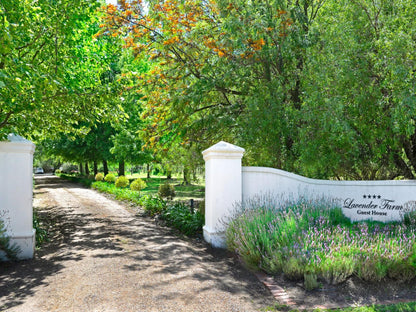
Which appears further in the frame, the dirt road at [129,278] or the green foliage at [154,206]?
the green foliage at [154,206]

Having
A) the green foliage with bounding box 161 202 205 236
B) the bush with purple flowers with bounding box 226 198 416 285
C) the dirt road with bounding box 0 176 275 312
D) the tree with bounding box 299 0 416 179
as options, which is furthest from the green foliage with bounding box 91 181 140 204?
the bush with purple flowers with bounding box 226 198 416 285

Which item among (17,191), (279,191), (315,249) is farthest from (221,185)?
(17,191)

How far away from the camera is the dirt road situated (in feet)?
13.0

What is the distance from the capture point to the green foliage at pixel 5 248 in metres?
5.84

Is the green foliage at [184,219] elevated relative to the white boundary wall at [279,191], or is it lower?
lower

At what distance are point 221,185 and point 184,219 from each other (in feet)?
7.76

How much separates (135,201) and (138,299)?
386 inches

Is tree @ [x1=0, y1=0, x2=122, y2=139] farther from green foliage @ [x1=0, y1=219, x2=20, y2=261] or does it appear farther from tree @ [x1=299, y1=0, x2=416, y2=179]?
tree @ [x1=299, y1=0, x2=416, y2=179]

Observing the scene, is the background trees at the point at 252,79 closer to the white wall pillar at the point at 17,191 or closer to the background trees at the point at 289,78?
the background trees at the point at 289,78

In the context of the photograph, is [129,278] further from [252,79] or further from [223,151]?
[252,79]

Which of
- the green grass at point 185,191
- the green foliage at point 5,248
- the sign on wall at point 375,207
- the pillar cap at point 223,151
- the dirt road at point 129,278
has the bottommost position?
the green grass at point 185,191

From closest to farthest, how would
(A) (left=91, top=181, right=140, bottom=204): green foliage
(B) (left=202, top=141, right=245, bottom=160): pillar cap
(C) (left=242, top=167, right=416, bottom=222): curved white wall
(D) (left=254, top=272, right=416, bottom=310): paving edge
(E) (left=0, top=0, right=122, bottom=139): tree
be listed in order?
1. (D) (left=254, top=272, right=416, bottom=310): paving edge
2. (E) (left=0, top=0, right=122, bottom=139): tree
3. (B) (left=202, top=141, right=245, bottom=160): pillar cap
4. (C) (left=242, top=167, right=416, bottom=222): curved white wall
5. (A) (left=91, top=181, right=140, bottom=204): green foliage

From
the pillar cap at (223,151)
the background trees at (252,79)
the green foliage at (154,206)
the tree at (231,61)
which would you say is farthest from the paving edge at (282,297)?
the green foliage at (154,206)

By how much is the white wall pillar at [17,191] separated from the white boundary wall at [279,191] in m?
3.43
